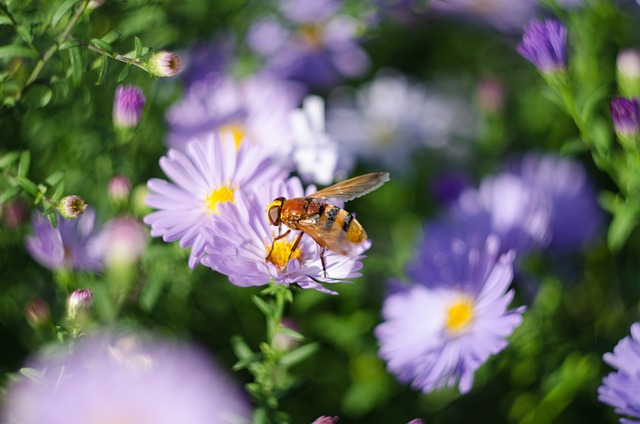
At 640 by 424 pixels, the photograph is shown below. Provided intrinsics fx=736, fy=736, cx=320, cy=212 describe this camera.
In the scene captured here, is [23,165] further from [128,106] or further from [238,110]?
[238,110]

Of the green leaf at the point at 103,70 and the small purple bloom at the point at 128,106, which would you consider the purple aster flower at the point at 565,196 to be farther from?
the green leaf at the point at 103,70

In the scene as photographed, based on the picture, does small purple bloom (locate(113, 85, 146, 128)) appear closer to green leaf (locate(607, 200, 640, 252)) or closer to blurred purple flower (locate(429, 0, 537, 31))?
green leaf (locate(607, 200, 640, 252))

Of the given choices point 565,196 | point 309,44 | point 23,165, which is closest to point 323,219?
point 23,165

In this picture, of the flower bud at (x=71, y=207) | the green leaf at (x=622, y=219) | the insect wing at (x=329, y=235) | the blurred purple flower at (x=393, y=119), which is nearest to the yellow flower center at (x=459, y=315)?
the green leaf at (x=622, y=219)

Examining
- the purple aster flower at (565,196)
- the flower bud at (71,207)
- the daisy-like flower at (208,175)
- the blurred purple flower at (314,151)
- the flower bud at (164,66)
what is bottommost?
the purple aster flower at (565,196)

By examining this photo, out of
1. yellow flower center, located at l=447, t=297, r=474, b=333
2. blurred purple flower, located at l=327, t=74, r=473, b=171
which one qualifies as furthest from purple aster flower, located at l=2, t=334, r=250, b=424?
blurred purple flower, located at l=327, t=74, r=473, b=171
